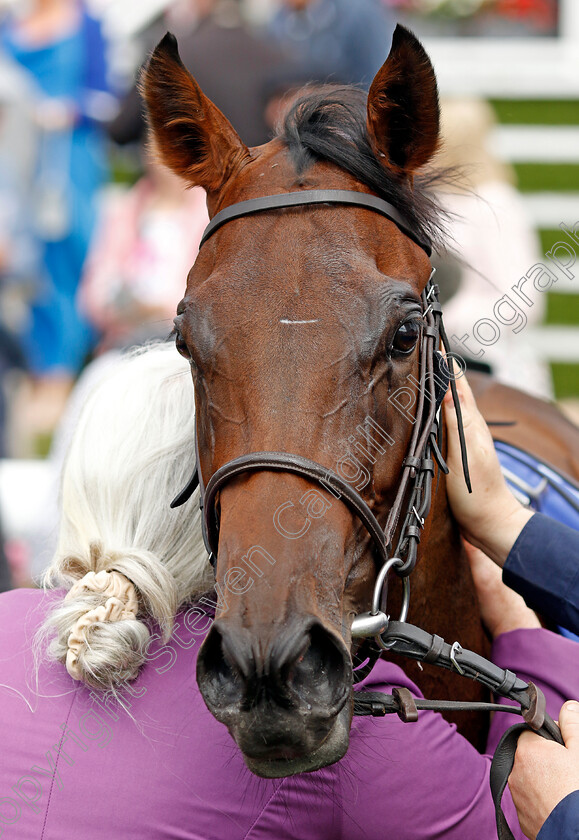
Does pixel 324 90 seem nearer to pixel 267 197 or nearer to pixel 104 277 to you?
pixel 267 197

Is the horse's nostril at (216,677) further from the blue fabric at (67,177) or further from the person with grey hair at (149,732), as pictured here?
the blue fabric at (67,177)

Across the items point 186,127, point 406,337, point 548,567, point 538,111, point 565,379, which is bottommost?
point 565,379

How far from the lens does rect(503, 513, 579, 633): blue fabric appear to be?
6.72 feet

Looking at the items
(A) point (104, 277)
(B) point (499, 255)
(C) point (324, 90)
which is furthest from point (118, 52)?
(C) point (324, 90)

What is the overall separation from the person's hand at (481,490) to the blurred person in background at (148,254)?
3282 millimetres

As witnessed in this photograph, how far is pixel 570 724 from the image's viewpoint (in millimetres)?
1753

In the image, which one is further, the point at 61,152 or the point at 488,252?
the point at 61,152

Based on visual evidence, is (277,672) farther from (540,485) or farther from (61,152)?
(61,152)

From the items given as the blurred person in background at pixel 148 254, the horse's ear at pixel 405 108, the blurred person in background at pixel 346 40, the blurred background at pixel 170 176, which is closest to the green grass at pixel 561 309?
the blurred background at pixel 170 176

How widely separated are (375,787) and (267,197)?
3.92 ft

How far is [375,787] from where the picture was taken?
172cm

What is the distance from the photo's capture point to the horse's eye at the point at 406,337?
179 centimetres

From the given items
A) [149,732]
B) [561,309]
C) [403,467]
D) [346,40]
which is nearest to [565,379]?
[561,309]

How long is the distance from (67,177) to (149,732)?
5.82 meters
